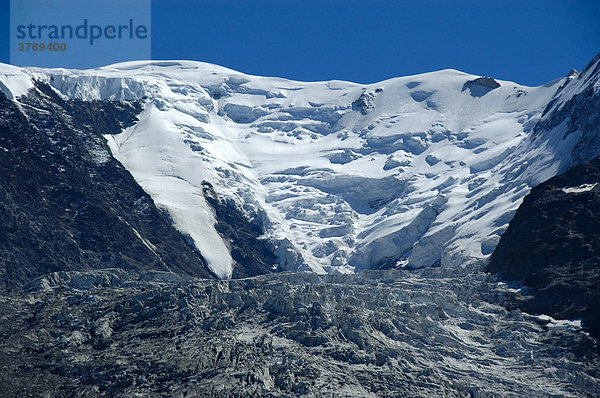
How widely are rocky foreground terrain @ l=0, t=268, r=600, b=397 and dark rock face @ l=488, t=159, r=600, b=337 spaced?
4.90 meters

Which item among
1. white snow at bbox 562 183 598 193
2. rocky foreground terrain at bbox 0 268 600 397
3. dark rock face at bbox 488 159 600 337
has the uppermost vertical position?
white snow at bbox 562 183 598 193

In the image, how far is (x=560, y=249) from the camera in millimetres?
162500

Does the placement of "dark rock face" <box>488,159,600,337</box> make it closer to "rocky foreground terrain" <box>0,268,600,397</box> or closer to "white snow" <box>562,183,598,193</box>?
"white snow" <box>562,183,598,193</box>

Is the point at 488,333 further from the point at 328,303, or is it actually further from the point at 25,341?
the point at 25,341

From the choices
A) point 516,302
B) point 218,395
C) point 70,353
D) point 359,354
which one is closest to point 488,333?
point 516,302

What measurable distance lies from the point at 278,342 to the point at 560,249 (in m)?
56.1

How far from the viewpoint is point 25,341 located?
125750 millimetres

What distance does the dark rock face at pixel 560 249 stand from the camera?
480ft

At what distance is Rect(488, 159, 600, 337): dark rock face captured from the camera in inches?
5758

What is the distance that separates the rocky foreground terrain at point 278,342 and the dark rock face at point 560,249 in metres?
4.90

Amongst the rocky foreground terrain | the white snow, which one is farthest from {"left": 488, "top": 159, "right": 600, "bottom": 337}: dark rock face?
the rocky foreground terrain

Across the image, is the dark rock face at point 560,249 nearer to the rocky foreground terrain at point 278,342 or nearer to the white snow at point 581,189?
the white snow at point 581,189

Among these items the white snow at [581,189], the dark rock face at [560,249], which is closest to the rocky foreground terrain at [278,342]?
the dark rock face at [560,249]

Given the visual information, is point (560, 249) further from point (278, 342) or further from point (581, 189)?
point (278, 342)
